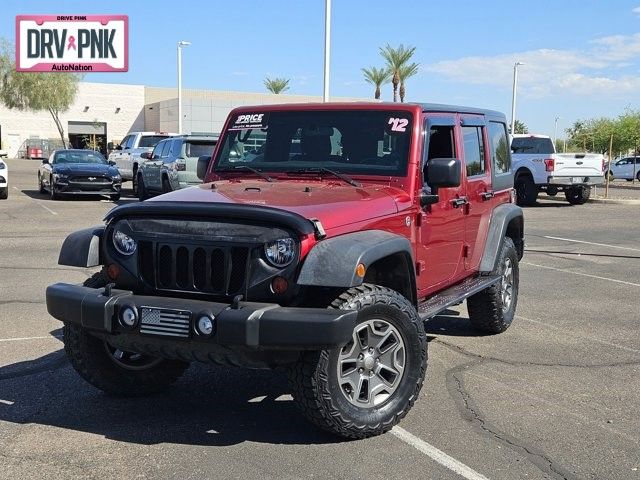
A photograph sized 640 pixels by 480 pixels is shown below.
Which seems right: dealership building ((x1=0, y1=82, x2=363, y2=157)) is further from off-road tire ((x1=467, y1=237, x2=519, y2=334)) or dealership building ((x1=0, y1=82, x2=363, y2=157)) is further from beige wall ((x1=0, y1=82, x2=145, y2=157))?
off-road tire ((x1=467, y1=237, x2=519, y2=334))

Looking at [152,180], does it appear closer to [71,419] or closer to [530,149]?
[530,149]

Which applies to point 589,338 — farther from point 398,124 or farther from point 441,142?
point 398,124

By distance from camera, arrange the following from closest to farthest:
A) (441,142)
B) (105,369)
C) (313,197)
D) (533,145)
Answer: (313,197) → (105,369) → (441,142) → (533,145)

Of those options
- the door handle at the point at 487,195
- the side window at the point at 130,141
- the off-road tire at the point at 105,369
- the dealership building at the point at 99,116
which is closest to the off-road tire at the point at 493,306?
the door handle at the point at 487,195

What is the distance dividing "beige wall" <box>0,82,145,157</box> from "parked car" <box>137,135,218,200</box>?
48.5 metres

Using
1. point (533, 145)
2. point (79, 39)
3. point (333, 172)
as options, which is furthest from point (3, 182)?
point (333, 172)

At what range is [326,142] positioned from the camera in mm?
5305

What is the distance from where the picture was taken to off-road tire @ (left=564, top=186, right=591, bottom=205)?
23.2 m

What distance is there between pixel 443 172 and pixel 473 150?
1.52m

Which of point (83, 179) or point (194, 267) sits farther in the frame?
point (83, 179)

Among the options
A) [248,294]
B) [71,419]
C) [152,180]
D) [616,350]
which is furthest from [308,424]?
[152,180]

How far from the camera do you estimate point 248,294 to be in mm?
3926

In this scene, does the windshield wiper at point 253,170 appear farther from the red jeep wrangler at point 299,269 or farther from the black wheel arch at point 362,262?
the black wheel arch at point 362,262

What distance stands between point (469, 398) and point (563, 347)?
180 centimetres
